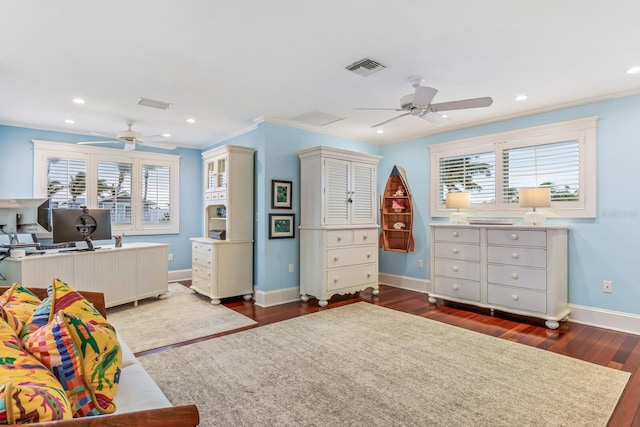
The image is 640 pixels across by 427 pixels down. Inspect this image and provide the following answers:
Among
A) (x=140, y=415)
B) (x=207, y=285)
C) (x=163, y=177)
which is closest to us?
(x=140, y=415)

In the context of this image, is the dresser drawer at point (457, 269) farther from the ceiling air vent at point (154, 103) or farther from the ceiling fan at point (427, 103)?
the ceiling air vent at point (154, 103)

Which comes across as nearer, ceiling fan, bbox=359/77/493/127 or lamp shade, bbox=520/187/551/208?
ceiling fan, bbox=359/77/493/127

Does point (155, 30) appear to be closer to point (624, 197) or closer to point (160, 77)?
point (160, 77)

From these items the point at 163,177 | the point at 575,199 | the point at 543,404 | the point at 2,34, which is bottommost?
the point at 543,404

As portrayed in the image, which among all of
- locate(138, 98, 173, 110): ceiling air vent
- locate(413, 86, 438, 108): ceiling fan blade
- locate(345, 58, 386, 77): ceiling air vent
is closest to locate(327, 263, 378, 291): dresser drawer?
locate(413, 86, 438, 108): ceiling fan blade

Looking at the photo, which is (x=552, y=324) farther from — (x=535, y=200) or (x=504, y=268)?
(x=535, y=200)

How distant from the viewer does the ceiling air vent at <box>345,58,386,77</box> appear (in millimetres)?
2852

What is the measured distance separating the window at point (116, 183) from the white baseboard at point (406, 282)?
3.91 meters

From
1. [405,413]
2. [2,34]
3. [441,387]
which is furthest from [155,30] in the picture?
[441,387]

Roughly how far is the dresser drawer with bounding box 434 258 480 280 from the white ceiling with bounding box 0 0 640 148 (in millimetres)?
1955

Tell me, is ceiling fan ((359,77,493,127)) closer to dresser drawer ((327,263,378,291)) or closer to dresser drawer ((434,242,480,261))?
dresser drawer ((434,242,480,261))

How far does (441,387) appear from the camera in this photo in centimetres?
234

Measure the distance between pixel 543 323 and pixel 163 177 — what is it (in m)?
6.09

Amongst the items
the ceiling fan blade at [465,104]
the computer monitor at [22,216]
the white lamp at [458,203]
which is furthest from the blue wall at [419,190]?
the ceiling fan blade at [465,104]
